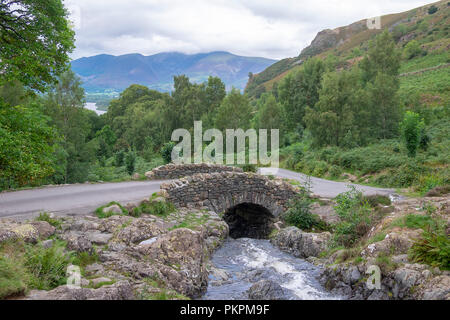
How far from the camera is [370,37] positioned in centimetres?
11556

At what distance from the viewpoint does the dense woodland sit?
12539 millimetres

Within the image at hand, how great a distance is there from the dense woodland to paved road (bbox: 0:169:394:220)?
942 mm

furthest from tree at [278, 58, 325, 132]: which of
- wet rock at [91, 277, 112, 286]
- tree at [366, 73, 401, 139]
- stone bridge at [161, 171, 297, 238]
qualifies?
wet rock at [91, 277, 112, 286]

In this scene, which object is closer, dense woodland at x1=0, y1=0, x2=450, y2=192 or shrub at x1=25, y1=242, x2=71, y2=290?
shrub at x1=25, y1=242, x2=71, y2=290

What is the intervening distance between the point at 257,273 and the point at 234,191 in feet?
21.6

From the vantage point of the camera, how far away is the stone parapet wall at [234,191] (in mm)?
15914

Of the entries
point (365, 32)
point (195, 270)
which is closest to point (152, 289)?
point (195, 270)

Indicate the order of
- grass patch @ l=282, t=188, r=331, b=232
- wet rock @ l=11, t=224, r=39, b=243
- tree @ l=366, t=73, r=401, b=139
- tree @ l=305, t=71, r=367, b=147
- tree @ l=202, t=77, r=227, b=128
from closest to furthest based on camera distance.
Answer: wet rock @ l=11, t=224, r=39, b=243
grass patch @ l=282, t=188, r=331, b=232
tree @ l=305, t=71, r=367, b=147
tree @ l=366, t=73, r=401, b=139
tree @ l=202, t=77, r=227, b=128

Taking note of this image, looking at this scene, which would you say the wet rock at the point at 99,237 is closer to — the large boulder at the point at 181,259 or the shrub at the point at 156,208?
the large boulder at the point at 181,259

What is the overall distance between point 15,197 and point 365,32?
137904 millimetres

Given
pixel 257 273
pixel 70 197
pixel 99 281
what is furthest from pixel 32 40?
pixel 257 273

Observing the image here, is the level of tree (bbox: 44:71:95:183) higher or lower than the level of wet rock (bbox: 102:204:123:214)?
higher

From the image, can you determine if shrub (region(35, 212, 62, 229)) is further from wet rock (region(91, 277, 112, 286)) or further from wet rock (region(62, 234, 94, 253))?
wet rock (region(91, 277, 112, 286))
